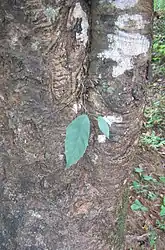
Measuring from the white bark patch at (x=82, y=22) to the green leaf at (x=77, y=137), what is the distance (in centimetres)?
27

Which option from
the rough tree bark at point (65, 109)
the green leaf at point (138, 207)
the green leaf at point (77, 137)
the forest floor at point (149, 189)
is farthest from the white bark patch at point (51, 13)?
the green leaf at point (138, 207)

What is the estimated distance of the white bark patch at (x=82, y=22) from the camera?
0.96m

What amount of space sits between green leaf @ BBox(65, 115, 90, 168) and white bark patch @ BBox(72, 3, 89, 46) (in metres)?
0.27

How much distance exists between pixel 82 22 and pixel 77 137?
320 millimetres

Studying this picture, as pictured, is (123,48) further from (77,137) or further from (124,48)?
(77,137)

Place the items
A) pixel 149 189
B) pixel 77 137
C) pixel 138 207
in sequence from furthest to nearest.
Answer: pixel 149 189
pixel 138 207
pixel 77 137

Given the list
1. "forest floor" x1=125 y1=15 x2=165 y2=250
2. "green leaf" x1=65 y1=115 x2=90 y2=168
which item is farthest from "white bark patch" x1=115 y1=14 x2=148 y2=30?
"forest floor" x1=125 y1=15 x2=165 y2=250

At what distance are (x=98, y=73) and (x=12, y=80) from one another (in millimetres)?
215

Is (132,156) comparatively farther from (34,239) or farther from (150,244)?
(150,244)

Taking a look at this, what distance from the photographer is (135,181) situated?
2371 millimetres

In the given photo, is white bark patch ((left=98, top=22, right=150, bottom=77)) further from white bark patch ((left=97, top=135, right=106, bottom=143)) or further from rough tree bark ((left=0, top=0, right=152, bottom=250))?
white bark patch ((left=97, top=135, right=106, bottom=143))

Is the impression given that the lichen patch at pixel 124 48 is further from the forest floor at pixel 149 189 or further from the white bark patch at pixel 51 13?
the forest floor at pixel 149 189

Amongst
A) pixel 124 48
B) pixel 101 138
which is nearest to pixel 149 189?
pixel 101 138

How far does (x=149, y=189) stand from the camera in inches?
91.4
